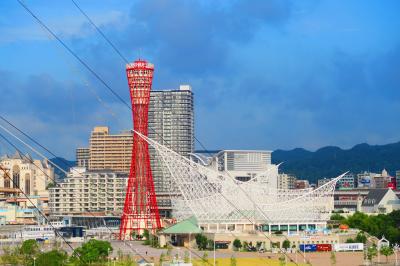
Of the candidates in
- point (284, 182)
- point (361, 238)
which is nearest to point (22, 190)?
point (284, 182)

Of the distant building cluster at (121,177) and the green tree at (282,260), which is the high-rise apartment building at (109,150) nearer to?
the distant building cluster at (121,177)

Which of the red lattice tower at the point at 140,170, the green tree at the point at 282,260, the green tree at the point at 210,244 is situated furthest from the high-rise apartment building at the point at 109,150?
the green tree at the point at 282,260

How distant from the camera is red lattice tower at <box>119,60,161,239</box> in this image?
242 ft

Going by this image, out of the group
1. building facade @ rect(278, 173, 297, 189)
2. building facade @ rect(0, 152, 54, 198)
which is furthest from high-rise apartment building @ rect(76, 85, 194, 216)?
building facade @ rect(278, 173, 297, 189)

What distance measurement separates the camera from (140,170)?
74938mm

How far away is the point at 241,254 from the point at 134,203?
16.7 metres

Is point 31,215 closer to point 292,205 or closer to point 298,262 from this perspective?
point 292,205

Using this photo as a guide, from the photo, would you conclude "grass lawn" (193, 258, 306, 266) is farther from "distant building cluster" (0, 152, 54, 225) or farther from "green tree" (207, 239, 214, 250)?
"distant building cluster" (0, 152, 54, 225)

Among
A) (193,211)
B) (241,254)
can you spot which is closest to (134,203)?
(193,211)

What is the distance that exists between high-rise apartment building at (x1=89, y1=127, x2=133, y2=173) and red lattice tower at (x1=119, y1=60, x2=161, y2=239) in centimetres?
5846

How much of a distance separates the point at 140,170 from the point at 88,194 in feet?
117

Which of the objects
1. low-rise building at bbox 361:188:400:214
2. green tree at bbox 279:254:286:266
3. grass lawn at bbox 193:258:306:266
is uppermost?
low-rise building at bbox 361:188:400:214

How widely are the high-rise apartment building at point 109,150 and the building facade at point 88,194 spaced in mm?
23937

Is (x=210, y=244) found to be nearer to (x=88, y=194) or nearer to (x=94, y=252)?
(x=94, y=252)
